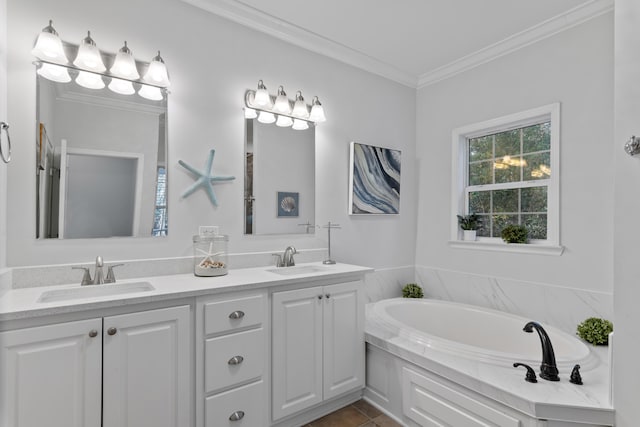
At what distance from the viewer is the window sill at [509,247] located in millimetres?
2487

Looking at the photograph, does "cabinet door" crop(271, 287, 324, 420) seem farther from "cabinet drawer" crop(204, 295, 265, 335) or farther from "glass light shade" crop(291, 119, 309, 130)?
"glass light shade" crop(291, 119, 309, 130)

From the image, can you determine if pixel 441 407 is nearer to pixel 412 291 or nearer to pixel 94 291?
pixel 412 291

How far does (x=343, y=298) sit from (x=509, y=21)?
237 cm

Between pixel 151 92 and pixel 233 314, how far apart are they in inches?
55.2

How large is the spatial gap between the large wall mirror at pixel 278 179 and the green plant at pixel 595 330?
6.48 ft

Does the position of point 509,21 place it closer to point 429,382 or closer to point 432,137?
point 432,137

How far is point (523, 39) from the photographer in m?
2.63

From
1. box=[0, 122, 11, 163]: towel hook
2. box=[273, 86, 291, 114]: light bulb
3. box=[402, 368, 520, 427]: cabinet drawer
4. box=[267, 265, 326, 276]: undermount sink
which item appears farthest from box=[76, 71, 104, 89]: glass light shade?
box=[402, 368, 520, 427]: cabinet drawer

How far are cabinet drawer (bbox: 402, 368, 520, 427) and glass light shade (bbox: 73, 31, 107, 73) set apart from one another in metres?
2.55

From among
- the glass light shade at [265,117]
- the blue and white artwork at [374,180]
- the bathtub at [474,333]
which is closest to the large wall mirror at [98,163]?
the glass light shade at [265,117]

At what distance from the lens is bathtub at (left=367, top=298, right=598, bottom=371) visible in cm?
188

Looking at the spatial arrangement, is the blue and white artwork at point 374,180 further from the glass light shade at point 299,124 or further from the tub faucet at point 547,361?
the tub faucet at point 547,361

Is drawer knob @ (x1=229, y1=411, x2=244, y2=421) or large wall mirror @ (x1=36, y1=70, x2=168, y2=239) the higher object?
large wall mirror @ (x1=36, y1=70, x2=168, y2=239)

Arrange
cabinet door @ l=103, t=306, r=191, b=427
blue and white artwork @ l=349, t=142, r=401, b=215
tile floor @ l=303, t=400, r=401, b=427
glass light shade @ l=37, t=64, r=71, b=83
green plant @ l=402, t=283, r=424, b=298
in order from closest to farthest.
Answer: cabinet door @ l=103, t=306, r=191, b=427 < glass light shade @ l=37, t=64, r=71, b=83 < tile floor @ l=303, t=400, r=401, b=427 < blue and white artwork @ l=349, t=142, r=401, b=215 < green plant @ l=402, t=283, r=424, b=298
